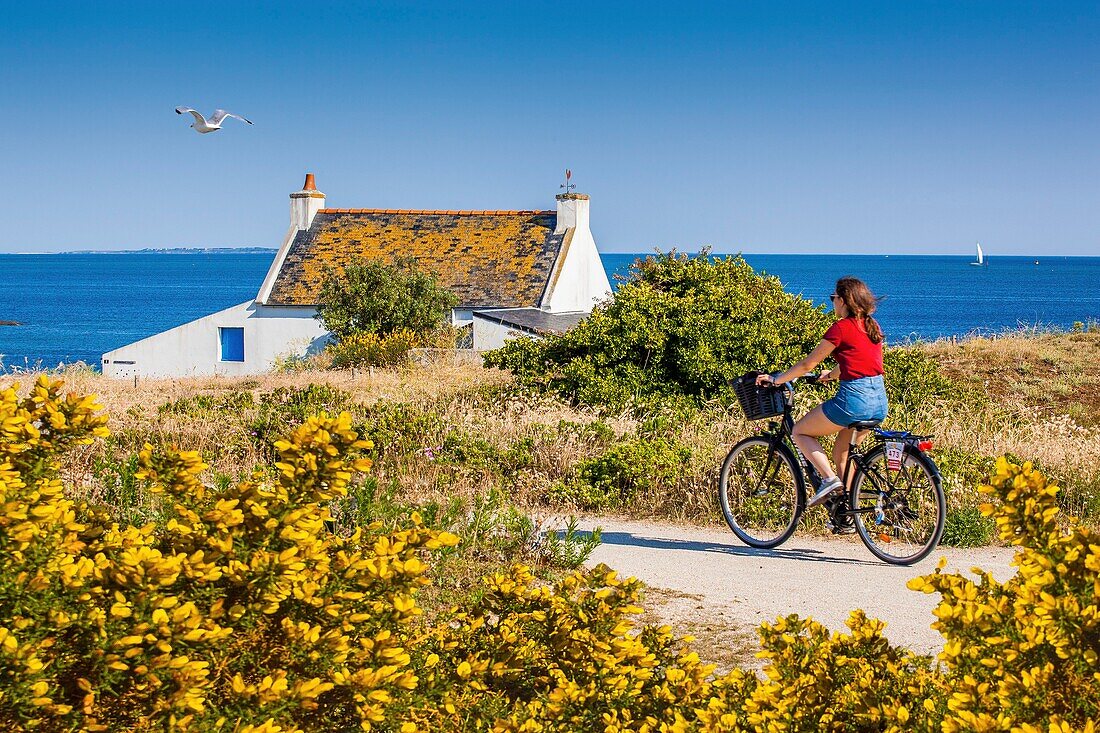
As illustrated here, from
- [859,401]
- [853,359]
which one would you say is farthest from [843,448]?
[853,359]

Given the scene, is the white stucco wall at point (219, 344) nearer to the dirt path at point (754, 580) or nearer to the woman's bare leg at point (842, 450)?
the dirt path at point (754, 580)

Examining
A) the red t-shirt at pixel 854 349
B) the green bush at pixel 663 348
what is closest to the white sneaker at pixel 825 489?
the red t-shirt at pixel 854 349

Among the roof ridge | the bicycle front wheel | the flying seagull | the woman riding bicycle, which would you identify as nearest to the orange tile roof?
the roof ridge

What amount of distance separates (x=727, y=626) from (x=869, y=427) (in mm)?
A: 2020

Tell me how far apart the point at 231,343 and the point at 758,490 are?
30.2m

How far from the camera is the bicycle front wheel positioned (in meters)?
7.52

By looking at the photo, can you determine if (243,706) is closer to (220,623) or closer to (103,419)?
(220,623)

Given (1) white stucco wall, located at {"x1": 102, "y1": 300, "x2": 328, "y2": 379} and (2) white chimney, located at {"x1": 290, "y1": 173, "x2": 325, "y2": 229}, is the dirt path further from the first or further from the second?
(2) white chimney, located at {"x1": 290, "y1": 173, "x2": 325, "y2": 229}

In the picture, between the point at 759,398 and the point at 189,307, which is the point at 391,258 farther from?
the point at 189,307

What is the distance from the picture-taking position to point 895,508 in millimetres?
7027

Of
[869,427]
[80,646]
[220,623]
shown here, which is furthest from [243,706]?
[869,427]

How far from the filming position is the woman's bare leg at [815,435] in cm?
705

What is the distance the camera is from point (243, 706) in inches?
99.3

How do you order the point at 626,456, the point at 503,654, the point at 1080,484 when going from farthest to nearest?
the point at 626,456 < the point at 1080,484 < the point at 503,654
